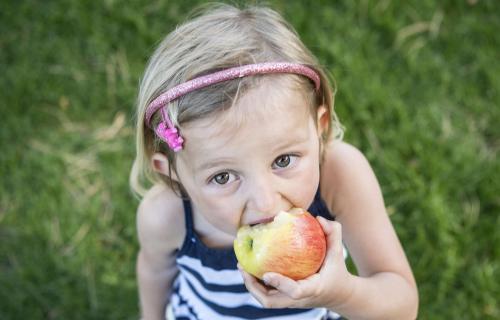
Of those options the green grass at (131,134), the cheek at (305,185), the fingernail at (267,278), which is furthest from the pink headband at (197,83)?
the green grass at (131,134)

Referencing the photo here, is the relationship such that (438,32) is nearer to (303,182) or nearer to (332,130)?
(332,130)

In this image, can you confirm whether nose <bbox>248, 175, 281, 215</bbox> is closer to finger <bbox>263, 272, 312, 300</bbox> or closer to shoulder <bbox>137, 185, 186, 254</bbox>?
finger <bbox>263, 272, 312, 300</bbox>

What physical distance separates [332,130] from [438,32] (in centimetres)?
152

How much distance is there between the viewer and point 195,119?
4.70ft

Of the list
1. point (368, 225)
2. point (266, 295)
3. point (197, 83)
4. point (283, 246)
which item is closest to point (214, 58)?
point (197, 83)

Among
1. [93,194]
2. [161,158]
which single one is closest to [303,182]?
[161,158]

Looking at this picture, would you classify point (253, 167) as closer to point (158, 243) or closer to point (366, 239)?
point (366, 239)

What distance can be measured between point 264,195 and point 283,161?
0.11 m

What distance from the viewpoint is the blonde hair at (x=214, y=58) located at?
142cm

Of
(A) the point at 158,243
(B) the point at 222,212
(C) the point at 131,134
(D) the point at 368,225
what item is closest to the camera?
(B) the point at 222,212

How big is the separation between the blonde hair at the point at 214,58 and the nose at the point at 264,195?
0.19 metres

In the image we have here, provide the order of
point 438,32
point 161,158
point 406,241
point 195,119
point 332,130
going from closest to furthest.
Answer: point 195,119 → point 161,158 → point 332,130 → point 406,241 → point 438,32

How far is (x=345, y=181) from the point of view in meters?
1.79

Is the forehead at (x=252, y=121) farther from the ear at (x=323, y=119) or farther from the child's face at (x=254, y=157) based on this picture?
the ear at (x=323, y=119)
